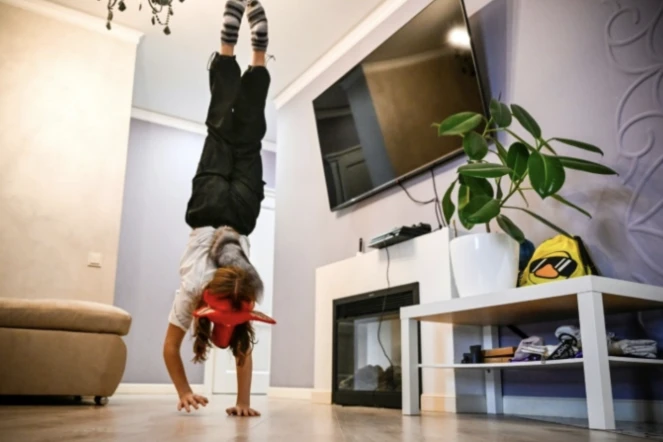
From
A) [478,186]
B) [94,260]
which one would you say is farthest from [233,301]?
[94,260]

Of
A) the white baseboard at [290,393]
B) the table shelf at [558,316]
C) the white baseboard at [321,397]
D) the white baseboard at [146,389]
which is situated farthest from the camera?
the white baseboard at [146,389]

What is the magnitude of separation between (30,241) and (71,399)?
3.79 feet

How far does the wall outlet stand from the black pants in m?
1.81

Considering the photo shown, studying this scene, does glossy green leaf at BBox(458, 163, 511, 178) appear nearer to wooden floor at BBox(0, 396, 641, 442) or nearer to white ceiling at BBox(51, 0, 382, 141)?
wooden floor at BBox(0, 396, 641, 442)

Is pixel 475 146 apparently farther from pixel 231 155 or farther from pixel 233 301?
pixel 233 301

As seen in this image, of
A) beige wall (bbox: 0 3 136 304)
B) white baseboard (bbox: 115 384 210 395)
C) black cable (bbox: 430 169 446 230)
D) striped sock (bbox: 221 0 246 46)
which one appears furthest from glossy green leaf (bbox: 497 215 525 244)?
white baseboard (bbox: 115 384 210 395)

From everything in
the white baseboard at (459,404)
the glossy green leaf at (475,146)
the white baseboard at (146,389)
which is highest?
the glossy green leaf at (475,146)

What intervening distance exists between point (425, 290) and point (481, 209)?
3.14ft

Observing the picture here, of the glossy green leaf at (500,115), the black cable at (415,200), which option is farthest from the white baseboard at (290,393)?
the glossy green leaf at (500,115)

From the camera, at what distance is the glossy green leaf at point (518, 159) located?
2.16 metres

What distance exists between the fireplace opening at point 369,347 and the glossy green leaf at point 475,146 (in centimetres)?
94

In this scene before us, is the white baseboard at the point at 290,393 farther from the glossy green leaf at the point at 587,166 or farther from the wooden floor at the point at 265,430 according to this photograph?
the glossy green leaf at the point at 587,166

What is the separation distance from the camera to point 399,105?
11.0 feet

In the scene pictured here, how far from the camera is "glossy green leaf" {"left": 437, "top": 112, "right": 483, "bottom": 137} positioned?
2326 mm
